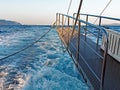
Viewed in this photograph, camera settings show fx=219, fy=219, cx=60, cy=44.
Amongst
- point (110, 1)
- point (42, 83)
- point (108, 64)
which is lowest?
point (42, 83)

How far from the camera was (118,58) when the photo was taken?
4070mm

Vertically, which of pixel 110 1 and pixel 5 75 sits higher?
pixel 110 1

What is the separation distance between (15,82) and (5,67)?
1.14 m

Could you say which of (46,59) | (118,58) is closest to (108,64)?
(118,58)

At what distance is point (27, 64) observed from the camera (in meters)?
5.58

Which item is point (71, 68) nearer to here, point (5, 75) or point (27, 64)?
point (27, 64)

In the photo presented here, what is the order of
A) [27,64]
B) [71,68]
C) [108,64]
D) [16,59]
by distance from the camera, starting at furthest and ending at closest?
1. [16,59]
2. [27,64]
3. [71,68]
4. [108,64]

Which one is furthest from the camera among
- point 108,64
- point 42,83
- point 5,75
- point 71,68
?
point 71,68

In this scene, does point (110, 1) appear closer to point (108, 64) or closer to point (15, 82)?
point (108, 64)

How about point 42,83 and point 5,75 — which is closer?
point 42,83

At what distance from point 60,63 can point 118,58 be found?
1952 millimetres

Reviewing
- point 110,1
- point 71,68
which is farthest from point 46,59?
point 110,1

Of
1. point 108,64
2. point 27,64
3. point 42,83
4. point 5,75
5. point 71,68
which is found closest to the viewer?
point 108,64

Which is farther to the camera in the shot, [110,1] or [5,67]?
[5,67]
